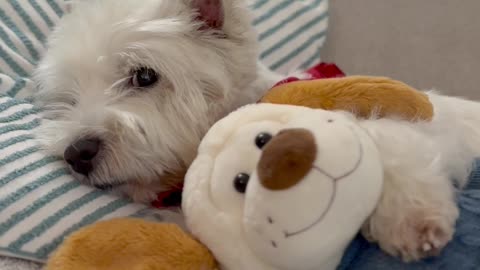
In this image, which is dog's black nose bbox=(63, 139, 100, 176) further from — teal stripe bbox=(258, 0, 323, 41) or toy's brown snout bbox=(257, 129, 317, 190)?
teal stripe bbox=(258, 0, 323, 41)

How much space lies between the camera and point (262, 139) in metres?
0.73

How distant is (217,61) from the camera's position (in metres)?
1.08

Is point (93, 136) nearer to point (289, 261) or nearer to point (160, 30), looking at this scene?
point (160, 30)

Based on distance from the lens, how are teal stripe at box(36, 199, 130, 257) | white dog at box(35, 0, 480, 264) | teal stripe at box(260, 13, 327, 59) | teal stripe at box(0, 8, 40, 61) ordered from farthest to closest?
1. teal stripe at box(260, 13, 327, 59)
2. teal stripe at box(0, 8, 40, 61)
3. white dog at box(35, 0, 480, 264)
4. teal stripe at box(36, 199, 130, 257)

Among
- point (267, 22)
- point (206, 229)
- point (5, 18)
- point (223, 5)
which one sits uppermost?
point (5, 18)

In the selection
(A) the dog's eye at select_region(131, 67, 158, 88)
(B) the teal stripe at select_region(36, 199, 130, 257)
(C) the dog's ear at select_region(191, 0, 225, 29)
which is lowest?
(B) the teal stripe at select_region(36, 199, 130, 257)

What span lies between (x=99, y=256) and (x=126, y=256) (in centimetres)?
3

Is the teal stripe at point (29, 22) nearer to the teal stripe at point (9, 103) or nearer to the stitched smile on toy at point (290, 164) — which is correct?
the teal stripe at point (9, 103)

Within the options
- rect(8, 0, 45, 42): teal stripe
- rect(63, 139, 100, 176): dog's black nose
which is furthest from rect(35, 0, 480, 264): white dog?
rect(8, 0, 45, 42): teal stripe

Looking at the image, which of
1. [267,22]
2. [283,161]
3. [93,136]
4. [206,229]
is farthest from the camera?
[267,22]

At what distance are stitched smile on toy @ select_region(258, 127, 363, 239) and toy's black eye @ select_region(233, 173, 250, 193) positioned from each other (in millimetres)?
59

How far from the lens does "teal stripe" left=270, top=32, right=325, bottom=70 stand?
1.62m

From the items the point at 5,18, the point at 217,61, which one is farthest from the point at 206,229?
the point at 5,18

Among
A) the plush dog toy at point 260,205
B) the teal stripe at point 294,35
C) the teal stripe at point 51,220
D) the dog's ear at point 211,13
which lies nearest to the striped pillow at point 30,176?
the teal stripe at point 51,220
